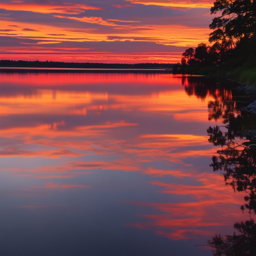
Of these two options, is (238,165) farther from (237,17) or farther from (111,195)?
(237,17)

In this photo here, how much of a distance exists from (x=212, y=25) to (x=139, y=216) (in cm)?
4298

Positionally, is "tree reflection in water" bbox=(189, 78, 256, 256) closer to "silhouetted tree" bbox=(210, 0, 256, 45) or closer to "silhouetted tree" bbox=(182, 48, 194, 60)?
"silhouetted tree" bbox=(210, 0, 256, 45)

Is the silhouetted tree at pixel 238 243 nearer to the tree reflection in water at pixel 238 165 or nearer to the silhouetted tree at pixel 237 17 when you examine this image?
the tree reflection in water at pixel 238 165

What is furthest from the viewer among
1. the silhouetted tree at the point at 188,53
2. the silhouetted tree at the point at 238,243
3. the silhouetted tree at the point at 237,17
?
the silhouetted tree at the point at 188,53

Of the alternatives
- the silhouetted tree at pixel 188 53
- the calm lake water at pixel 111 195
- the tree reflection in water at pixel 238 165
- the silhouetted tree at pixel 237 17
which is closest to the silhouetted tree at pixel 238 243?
the tree reflection in water at pixel 238 165

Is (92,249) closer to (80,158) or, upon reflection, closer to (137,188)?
(137,188)

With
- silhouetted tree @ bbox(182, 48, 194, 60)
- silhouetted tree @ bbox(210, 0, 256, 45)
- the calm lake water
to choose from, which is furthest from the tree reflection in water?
silhouetted tree @ bbox(182, 48, 194, 60)

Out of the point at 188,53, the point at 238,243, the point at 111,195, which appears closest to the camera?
the point at 238,243

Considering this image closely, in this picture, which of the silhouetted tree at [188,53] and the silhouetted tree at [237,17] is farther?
the silhouetted tree at [188,53]

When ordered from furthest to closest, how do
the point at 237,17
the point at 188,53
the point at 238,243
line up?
the point at 188,53
the point at 237,17
the point at 238,243

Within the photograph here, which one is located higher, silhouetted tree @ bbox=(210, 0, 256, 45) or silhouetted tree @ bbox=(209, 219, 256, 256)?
silhouetted tree @ bbox=(210, 0, 256, 45)

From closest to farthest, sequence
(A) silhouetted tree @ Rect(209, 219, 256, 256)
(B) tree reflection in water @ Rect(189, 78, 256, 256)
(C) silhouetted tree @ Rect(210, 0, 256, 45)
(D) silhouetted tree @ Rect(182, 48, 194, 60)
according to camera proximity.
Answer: (A) silhouetted tree @ Rect(209, 219, 256, 256) < (B) tree reflection in water @ Rect(189, 78, 256, 256) < (C) silhouetted tree @ Rect(210, 0, 256, 45) < (D) silhouetted tree @ Rect(182, 48, 194, 60)

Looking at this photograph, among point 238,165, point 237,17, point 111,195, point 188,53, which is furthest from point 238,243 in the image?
point 188,53

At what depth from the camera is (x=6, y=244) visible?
5723 millimetres
